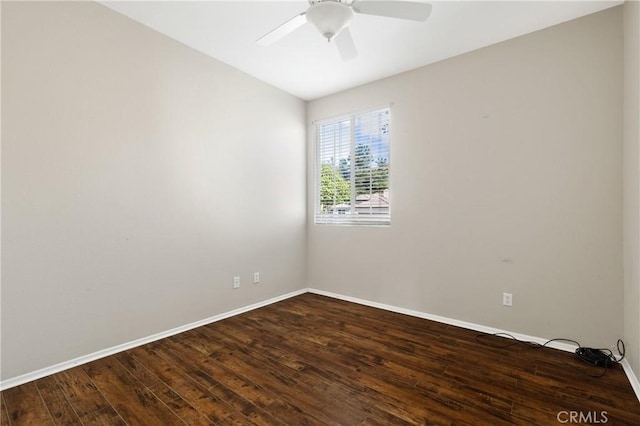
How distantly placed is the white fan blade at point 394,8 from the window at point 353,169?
1.60 metres

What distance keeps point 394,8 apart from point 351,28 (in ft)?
2.52

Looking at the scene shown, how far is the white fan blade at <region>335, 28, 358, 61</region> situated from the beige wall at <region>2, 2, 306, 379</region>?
1468 millimetres

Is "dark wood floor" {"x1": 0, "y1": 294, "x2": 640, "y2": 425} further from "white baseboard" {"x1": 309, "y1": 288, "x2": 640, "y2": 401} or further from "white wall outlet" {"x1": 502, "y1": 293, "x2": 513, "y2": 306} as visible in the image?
"white wall outlet" {"x1": 502, "y1": 293, "x2": 513, "y2": 306}

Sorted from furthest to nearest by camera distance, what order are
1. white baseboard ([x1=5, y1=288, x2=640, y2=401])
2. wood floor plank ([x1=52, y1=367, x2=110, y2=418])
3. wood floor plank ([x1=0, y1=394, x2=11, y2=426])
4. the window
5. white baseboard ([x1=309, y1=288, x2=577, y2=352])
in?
1. the window
2. white baseboard ([x1=309, y1=288, x2=577, y2=352])
3. white baseboard ([x1=5, y1=288, x2=640, y2=401])
4. wood floor plank ([x1=52, y1=367, x2=110, y2=418])
5. wood floor plank ([x1=0, y1=394, x2=11, y2=426])

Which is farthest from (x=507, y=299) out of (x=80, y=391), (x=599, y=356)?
(x=80, y=391)

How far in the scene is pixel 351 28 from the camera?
8.17ft

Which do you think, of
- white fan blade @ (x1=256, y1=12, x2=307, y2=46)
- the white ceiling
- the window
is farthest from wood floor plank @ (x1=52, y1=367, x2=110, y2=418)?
the window

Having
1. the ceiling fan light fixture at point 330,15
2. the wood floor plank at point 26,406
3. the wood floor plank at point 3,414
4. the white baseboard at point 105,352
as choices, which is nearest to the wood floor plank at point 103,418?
the wood floor plank at point 26,406

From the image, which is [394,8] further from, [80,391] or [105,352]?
[105,352]

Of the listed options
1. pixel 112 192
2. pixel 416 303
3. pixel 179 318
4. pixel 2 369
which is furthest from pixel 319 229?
pixel 2 369

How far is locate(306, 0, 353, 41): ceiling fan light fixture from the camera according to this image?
169 cm

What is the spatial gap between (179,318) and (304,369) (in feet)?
4.49

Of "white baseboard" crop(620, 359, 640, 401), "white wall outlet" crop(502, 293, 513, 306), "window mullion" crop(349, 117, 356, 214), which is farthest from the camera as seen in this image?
"window mullion" crop(349, 117, 356, 214)

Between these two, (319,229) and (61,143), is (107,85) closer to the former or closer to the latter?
(61,143)
